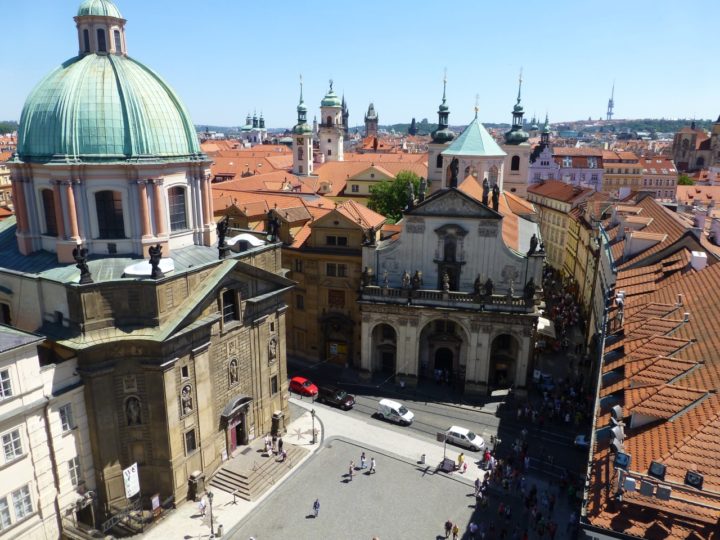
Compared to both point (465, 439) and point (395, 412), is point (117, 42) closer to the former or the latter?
point (395, 412)

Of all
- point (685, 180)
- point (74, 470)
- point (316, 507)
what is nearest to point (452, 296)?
point (316, 507)

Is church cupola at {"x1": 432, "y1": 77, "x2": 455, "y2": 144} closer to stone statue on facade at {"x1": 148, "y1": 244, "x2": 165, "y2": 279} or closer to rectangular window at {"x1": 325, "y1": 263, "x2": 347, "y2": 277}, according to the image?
rectangular window at {"x1": 325, "y1": 263, "x2": 347, "y2": 277}

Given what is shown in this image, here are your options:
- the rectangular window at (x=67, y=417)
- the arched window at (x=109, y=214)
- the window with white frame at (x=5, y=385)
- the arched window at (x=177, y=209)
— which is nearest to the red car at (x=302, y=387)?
the arched window at (x=177, y=209)

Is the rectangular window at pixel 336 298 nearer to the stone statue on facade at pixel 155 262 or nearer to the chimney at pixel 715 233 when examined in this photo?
the stone statue on facade at pixel 155 262

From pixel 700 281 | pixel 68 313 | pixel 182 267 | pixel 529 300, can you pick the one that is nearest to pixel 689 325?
pixel 700 281

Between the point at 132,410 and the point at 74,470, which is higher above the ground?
the point at 132,410
